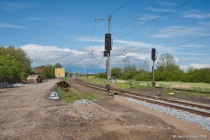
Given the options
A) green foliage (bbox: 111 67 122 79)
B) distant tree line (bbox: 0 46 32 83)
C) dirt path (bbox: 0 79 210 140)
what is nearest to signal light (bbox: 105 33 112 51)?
dirt path (bbox: 0 79 210 140)

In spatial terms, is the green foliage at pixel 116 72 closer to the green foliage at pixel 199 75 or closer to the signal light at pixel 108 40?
the green foliage at pixel 199 75

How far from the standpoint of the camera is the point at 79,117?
13.5 m

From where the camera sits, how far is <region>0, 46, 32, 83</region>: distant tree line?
50406 mm

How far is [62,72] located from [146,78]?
36.3 m

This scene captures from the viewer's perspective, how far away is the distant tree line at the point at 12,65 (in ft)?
165

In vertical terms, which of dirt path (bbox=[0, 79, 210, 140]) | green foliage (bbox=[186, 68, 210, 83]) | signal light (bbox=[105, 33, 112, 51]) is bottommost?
dirt path (bbox=[0, 79, 210, 140])

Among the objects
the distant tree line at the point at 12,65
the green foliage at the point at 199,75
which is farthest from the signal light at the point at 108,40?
the green foliage at the point at 199,75

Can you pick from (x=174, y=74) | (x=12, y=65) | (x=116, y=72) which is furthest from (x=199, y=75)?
(x=116, y=72)

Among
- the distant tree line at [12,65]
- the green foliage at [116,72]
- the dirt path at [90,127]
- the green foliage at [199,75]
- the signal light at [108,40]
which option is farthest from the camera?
the green foliage at [116,72]

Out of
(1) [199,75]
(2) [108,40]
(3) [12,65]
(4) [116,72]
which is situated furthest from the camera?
(4) [116,72]

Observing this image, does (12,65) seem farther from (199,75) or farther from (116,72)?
(116,72)

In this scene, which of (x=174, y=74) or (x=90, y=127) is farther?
(x=174, y=74)

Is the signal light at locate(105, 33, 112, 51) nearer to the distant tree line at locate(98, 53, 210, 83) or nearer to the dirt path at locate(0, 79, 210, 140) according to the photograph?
the dirt path at locate(0, 79, 210, 140)

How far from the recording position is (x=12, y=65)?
177 ft
